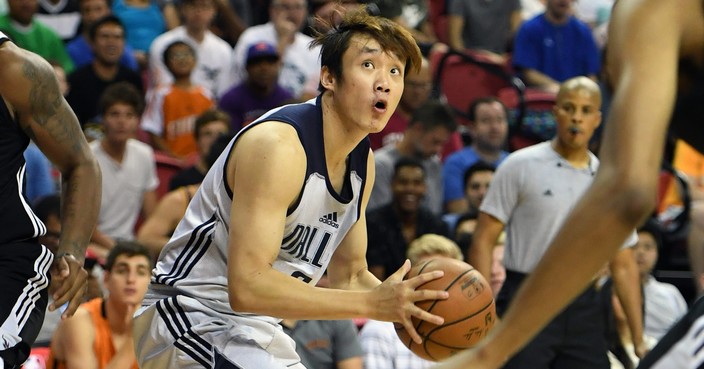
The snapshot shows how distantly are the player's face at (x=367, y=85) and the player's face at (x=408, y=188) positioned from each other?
4.46 meters

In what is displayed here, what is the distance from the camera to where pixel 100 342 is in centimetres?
645

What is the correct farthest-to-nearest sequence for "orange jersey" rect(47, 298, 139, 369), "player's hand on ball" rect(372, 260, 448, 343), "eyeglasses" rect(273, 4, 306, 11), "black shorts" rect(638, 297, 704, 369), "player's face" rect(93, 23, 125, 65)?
"eyeglasses" rect(273, 4, 306, 11), "player's face" rect(93, 23, 125, 65), "orange jersey" rect(47, 298, 139, 369), "player's hand on ball" rect(372, 260, 448, 343), "black shorts" rect(638, 297, 704, 369)

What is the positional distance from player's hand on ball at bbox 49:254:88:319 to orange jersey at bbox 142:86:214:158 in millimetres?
6066

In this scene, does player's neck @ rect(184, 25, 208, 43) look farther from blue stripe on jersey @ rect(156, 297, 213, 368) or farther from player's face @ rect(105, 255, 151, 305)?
blue stripe on jersey @ rect(156, 297, 213, 368)

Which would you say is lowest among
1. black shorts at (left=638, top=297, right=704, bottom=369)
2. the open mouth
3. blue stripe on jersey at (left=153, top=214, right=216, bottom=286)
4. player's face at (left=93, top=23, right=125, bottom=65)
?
player's face at (left=93, top=23, right=125, bottom=65)

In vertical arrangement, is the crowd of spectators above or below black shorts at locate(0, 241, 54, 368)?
below

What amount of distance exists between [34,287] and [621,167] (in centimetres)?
263

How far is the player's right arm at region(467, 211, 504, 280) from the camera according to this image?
23.3 feet

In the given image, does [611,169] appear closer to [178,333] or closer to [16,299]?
[178,333]

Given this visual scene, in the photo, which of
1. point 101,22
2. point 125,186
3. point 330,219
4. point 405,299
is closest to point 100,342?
point 125,186

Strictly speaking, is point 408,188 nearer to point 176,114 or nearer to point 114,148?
point 114,148

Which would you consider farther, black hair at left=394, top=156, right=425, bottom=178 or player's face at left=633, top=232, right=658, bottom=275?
player's face at left=633, top=232, right=658, bottom=275

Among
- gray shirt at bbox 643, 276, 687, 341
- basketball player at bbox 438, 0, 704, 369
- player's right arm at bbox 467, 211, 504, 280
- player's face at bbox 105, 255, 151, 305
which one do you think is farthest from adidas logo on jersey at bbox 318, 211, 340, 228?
gray shirt at bbox 643, 276, 687, 341

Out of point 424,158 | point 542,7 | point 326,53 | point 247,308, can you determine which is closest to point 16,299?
point 247,308
